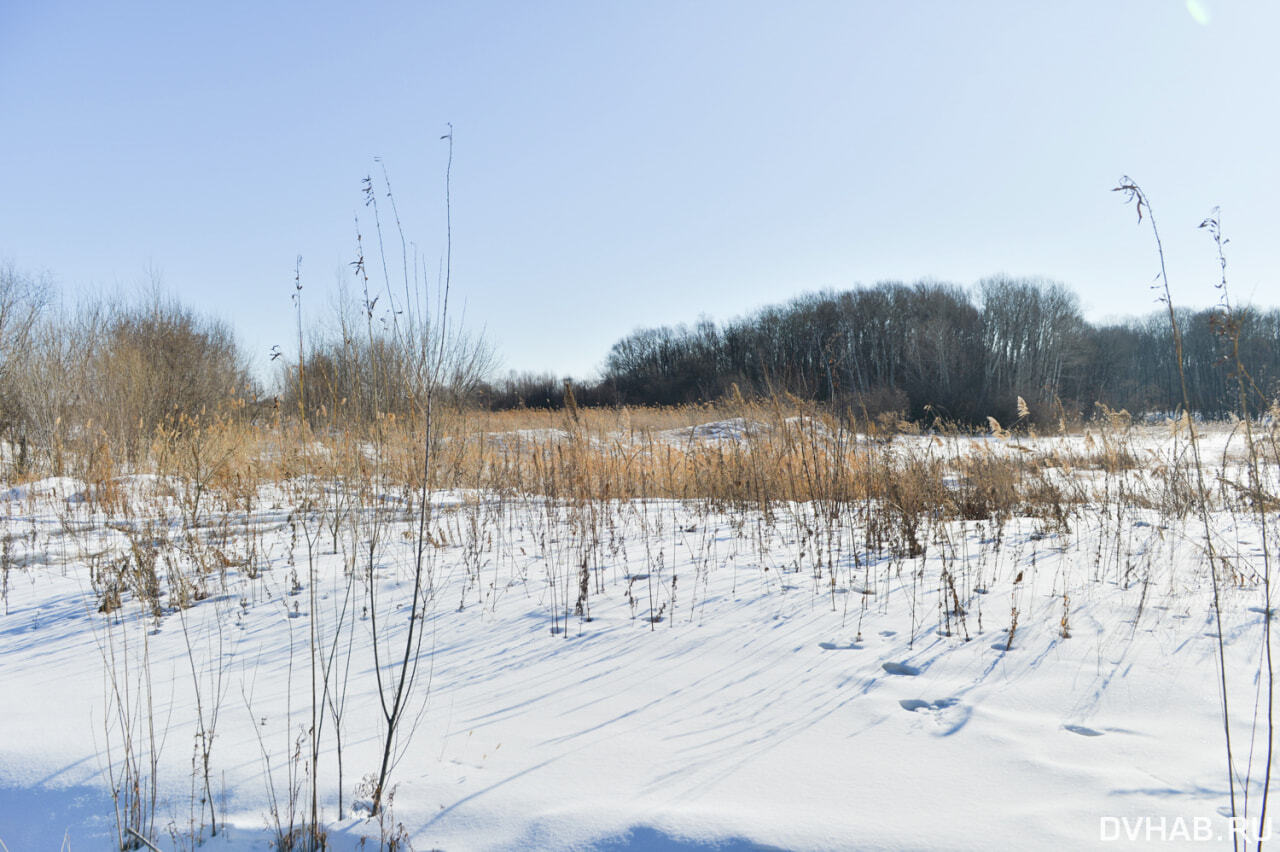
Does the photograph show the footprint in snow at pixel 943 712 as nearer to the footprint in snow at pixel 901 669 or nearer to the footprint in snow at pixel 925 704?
the footprint in snow at pixel 925 704

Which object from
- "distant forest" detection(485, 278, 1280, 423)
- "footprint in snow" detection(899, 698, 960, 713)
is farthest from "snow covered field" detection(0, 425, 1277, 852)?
"distant forest" detection(485, 278, 1280, 423)

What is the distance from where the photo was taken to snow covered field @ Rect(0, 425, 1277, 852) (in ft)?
5.15

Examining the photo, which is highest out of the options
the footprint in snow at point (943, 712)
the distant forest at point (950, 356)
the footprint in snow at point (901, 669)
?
the distant forest at point (950, 356)

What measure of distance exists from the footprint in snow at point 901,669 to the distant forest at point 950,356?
23.1 metres

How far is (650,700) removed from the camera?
2.25 m

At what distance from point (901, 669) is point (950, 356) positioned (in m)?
33.0

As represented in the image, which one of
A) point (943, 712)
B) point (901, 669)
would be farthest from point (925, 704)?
point (901, 669)

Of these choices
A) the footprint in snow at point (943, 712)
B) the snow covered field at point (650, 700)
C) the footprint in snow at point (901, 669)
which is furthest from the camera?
the footprint in snow at point (901, 669)

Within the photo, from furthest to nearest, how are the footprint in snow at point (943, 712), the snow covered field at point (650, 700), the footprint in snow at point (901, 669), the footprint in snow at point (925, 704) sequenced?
the footprint in snow at point (901, 669), the footprint in snow at point (925, 704), the footprint in snow at point (943, 712), the snow covered field at point (650, 700)

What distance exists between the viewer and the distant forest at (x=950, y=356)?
30.8m

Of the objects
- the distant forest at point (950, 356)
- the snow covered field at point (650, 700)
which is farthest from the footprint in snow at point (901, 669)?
the distant forest at point (950, 356)

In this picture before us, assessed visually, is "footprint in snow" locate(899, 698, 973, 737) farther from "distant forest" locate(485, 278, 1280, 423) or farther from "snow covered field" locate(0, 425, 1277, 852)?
"distant forest" locate(485, 278, 1280, 423)

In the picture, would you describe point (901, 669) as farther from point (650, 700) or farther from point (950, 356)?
point (950, 356)

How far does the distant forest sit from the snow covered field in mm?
22306
